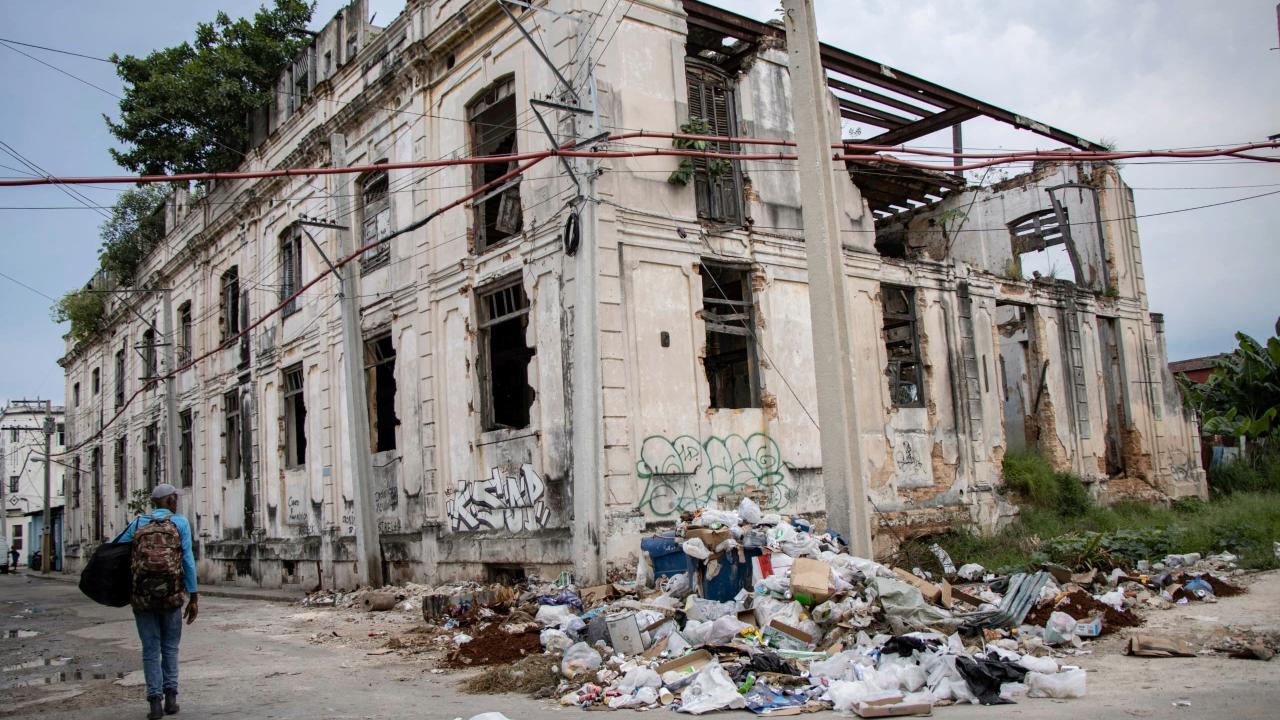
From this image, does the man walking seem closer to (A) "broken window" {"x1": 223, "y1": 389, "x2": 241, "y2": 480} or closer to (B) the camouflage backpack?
(B) the camouflage backpack

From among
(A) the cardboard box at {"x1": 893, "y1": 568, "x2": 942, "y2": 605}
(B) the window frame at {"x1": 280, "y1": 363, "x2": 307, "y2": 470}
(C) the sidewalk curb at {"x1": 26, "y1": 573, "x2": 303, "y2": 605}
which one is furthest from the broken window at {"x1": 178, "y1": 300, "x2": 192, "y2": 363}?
(A) the cardboard box at {"x1": 893, "y1": 568, "x2": 942, "y2": 605}

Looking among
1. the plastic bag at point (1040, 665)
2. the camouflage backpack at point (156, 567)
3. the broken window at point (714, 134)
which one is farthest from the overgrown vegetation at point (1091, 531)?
the camouflage backpack at point (156, 567)

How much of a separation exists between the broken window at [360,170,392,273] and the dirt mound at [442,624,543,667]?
29.0 ft

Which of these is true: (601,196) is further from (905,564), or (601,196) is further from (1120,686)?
(1120,686)

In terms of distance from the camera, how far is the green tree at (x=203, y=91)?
27.2 meters

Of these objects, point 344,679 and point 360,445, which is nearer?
point 344,679

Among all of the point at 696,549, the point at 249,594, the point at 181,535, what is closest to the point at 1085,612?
the point at 696,549

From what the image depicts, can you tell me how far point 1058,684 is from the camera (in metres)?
5.98

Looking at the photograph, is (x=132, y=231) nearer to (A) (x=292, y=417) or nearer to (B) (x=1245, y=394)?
(A) (x=292, y=417)

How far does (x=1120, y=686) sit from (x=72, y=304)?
38971mm

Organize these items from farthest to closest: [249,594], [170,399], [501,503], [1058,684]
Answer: [170,399]
[249,594]
[501,503]
[1058,684]

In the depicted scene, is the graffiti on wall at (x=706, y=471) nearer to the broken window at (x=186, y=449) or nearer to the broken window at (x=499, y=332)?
the broken window at (x=499, y=332)

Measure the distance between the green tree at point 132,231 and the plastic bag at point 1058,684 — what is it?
29909mm

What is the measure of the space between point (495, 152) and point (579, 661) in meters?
9.25
